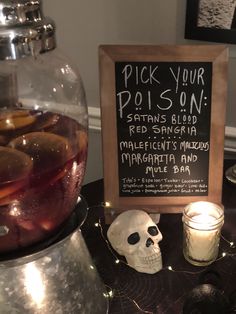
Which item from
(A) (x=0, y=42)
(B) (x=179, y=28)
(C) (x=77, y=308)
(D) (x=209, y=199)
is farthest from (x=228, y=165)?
(A) (x=0, y=42)

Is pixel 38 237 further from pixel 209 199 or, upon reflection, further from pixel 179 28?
pixel 179 28

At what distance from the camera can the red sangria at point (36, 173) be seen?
0.61 m

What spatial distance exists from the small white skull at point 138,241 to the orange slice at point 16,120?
0.93 feet

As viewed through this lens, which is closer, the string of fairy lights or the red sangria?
the red sangria

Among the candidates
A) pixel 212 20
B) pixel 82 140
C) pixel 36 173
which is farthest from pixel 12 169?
pixel 212 20

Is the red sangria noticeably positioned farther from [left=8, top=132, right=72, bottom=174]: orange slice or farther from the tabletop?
the tabletop

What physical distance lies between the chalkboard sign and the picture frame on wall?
0.23m

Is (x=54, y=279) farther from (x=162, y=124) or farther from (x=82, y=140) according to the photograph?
(x=162, y=124)

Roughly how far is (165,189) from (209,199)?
0.10 meters

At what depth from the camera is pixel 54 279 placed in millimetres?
674

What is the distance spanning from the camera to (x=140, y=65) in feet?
2.88

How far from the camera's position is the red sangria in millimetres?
→ 610

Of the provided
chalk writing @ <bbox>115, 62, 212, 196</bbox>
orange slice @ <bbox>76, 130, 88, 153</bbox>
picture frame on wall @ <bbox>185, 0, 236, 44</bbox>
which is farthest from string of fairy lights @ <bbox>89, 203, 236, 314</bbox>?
picture frame on wall @ <bbox>185, 0, 236, 44</bbox>

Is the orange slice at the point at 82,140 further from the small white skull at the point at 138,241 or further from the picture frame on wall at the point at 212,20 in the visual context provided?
the picture frame on wall at the point at 212,20
